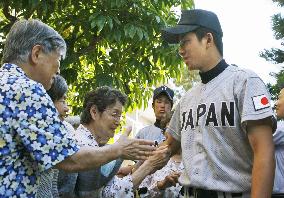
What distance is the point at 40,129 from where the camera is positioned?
2.17m

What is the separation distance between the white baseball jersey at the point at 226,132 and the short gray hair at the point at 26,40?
0.87m

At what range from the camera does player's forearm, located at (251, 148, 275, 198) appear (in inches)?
90.9

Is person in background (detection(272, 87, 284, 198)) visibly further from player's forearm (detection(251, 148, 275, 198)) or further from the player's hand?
the player's hand

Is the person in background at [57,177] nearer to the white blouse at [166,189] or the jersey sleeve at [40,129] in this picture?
the jersey sleeve at [40,129]

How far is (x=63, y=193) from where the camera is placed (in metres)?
3.39

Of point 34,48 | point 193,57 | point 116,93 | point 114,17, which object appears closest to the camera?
point 34,48

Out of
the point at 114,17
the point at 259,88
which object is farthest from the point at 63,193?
the point at 114,17

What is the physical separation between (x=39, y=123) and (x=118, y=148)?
0.48 meters

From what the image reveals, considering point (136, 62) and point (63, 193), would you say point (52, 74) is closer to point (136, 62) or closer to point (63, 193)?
point (63, 193)

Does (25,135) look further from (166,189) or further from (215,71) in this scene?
(166,189)

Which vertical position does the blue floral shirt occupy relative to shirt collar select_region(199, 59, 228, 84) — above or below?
below

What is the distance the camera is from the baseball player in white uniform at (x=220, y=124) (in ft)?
7.84

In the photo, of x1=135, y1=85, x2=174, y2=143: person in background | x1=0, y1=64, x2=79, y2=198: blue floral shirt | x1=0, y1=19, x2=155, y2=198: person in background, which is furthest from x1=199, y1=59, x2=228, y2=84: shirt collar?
x1=135, y1=85, x2=174, y2=143: person in background

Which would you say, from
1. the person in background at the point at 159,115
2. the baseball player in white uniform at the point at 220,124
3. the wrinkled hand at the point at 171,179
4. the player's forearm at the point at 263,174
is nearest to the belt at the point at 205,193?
the baseball player in white uniform at the point at 220,124
